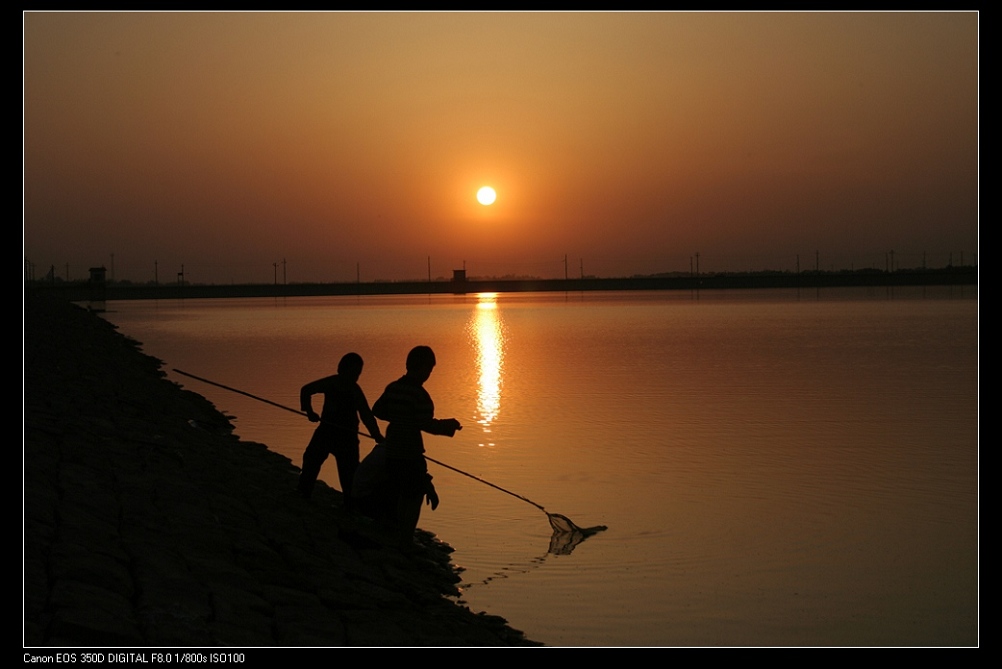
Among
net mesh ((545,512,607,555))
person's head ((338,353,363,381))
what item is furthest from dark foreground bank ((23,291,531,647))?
person's head ((338,353,363,381))

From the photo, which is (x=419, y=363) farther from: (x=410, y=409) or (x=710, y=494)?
(x=710, y=494)

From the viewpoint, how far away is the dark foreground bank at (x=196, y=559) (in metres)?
5.45

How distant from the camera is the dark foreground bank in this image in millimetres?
5445

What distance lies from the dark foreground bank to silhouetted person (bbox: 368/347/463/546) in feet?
1.55

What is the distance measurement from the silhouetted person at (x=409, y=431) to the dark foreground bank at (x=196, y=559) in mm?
474

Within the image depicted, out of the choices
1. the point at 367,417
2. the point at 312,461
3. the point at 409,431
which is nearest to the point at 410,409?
the point at 409,431

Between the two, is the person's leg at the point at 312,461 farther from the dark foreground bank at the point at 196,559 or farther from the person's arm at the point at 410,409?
the person's arm at the point at 410,409

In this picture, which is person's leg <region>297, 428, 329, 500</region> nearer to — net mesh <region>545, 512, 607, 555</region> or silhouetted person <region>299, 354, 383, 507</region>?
silhouetted person <region>299, 354, 383, 507</region>

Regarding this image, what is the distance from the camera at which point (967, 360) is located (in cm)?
3162

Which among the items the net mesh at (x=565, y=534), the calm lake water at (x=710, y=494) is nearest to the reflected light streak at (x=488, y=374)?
the calm lake water at (x=710, y=494)
